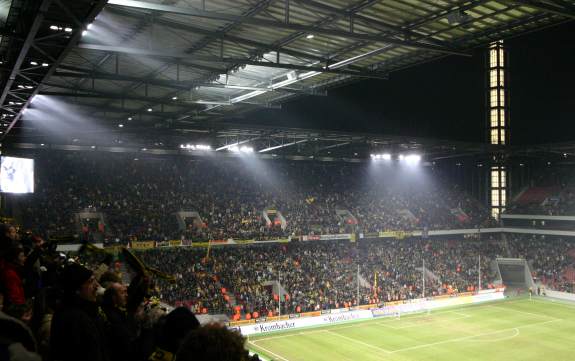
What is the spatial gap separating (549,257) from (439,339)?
26.0 metres

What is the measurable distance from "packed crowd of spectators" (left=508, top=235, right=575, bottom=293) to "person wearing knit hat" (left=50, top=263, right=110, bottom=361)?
49.2 metres

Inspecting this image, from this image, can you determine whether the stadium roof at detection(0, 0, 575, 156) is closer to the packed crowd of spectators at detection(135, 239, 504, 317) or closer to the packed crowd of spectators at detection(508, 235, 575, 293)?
the packed crowd of spectators at detection(135, 239, 504, 317)

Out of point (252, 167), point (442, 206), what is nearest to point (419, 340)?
point (252, 167)

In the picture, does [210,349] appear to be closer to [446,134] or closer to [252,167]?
[252,167]

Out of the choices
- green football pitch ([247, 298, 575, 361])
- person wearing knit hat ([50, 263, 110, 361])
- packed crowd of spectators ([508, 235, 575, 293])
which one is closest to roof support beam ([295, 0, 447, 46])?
person wearing knit hat ([50, 263, 110, 361])

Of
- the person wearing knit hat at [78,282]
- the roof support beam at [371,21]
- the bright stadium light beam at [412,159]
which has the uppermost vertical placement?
the roof support beam at [371,21]

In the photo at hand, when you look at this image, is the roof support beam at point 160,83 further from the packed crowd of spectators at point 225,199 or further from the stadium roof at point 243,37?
the packed crowd of spectators at point 225,199

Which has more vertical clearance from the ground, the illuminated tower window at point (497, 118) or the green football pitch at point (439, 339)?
the illuminated tower window at point (497, 118)

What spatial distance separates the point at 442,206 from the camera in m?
59.4

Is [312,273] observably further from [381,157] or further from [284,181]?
[381,157]

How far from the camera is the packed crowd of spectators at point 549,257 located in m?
47.7

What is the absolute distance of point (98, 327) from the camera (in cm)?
416

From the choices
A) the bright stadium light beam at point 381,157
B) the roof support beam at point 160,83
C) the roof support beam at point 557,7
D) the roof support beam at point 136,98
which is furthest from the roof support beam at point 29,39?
the bright stadium light beam at point 381,157

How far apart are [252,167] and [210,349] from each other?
1967 inches
